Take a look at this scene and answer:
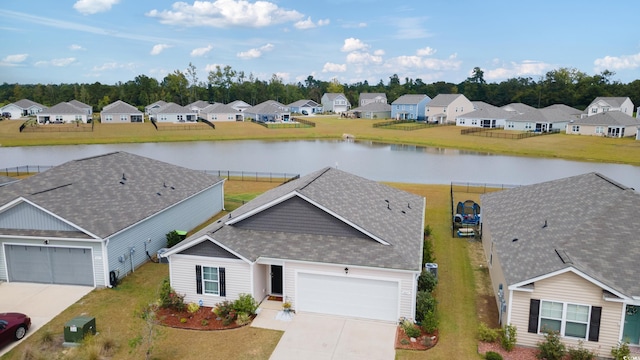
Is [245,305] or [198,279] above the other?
[198,279]

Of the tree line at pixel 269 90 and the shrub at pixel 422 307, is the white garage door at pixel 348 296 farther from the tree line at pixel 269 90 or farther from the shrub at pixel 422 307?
the tree line at pixel 269 90

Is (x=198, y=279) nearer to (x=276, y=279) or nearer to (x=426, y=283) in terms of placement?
(x=276, y=279)

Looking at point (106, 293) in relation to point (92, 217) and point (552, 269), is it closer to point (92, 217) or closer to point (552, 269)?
point (92, 217)

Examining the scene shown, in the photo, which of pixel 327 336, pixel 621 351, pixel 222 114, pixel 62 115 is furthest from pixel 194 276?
pixel 62 115

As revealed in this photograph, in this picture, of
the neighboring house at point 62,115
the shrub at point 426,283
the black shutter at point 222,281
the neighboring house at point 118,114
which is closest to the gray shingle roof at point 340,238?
the black shutter at point 222,281

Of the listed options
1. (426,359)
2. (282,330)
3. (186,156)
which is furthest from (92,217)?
(186,156)

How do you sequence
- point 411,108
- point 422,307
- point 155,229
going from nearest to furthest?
point 422,307 → point 155,229 → point 411,108
